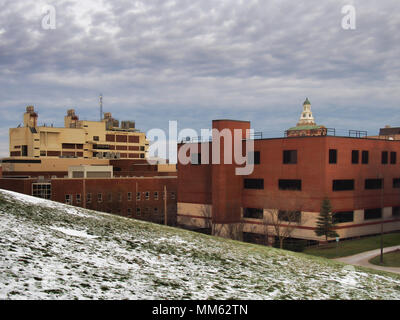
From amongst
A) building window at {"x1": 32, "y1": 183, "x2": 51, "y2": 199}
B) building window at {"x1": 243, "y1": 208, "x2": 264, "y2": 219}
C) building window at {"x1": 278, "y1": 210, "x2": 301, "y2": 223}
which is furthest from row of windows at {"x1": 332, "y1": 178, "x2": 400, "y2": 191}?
building window at {"x1": 32, "y1": 183, "x2": 51, "y2": 199}

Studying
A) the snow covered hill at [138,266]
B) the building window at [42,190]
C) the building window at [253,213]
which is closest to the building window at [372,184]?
the building window at [253,213]

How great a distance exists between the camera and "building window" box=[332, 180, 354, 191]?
56.5 m

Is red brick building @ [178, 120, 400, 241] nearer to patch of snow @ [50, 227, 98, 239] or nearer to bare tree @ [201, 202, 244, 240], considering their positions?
bare tree @ [201, 202, 244, 240]

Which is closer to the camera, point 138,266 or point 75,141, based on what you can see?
point 138,266

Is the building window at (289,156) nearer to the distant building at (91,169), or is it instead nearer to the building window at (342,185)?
the building window at (342,185)

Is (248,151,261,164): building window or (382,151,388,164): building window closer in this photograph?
(248,151,261,164): building window

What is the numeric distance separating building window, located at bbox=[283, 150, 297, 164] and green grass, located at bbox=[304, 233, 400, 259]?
12.2 metres

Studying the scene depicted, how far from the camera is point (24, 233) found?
59.4 feet

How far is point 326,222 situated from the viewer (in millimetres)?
53125

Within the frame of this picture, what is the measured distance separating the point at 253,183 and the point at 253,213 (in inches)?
173

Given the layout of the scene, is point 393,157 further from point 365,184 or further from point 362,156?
point 365,184

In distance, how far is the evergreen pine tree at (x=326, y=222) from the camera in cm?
5284

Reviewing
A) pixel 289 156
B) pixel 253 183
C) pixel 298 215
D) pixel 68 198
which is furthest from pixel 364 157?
pixel 68 198

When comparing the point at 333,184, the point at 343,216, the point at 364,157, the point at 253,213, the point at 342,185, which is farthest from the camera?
the point at 253,213
